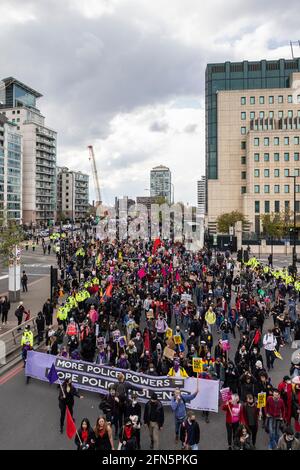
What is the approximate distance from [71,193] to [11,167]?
65209 mm

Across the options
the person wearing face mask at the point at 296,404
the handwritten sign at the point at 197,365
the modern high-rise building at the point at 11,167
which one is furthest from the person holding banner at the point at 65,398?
the modern high-rise building at the point at 11,167

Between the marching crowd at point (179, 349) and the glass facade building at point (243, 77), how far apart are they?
6445 cm

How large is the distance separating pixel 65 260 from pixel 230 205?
178 ft

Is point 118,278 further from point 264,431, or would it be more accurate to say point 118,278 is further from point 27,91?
point 27,91

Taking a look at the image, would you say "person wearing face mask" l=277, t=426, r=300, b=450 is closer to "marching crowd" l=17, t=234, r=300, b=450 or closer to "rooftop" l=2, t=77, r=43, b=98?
"marching crowd" l=17, t=234, r=300, b=450

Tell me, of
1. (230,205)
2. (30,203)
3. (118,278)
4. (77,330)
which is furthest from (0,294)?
(30,203)

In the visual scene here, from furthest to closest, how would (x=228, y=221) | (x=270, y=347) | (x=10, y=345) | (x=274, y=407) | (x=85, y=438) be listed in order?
(x=228, y=221), (x=10, y=345), (x=270, y=347), (x=274, y=407), (x=85, y=438)

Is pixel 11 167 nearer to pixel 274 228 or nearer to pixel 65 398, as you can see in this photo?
pixel 274 228

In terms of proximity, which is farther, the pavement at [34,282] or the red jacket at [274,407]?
the pavement at [34,282]

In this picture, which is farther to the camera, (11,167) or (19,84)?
(19,84)

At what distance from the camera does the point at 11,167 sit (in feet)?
315

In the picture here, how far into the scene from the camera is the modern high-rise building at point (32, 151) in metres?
109

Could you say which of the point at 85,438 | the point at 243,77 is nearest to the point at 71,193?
the point at 243,77

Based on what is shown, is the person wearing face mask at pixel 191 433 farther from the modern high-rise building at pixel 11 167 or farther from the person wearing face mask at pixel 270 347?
the modern high-rise building at pixel 11 167
